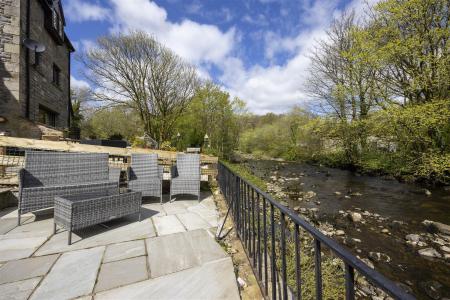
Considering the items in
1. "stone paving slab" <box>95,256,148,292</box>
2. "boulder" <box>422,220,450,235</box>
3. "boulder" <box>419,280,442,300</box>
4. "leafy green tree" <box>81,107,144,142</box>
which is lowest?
"boulder" <box>419,280,442,300</box>

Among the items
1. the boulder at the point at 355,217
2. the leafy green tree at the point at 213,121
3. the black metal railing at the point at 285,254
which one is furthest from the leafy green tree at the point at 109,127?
the black metal railing at the point at 285,254

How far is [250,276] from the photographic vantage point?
200cm

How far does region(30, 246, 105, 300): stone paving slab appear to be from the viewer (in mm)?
1662

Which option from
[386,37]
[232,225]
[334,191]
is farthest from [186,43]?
[232,225]

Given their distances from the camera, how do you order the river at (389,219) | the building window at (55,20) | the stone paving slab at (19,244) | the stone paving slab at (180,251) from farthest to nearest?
1. the building window at (55,20)
2. the river at (389,219)
3. the stone paving slab at (19,244)
4. the stone paving slab at (180,251)

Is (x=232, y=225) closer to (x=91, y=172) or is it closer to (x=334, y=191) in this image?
(x=91, y=172)

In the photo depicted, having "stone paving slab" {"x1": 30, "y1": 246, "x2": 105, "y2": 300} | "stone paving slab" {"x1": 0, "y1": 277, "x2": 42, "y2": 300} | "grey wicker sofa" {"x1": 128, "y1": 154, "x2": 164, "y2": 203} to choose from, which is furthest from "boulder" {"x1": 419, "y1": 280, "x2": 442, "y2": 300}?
"stone paving slab" {"x1": 0, "y1": 277, "x2": 42, "y2": 300}

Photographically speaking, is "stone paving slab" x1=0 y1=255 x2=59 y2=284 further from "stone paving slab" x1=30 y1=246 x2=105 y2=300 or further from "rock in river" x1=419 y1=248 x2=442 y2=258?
"rock in river" x1=419 y1=248 x2=442 y2=258

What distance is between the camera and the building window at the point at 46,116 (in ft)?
25.4

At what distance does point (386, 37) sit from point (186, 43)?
9317mm

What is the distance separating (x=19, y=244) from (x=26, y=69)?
21.7 feet

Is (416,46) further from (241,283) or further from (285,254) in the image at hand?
(241,283)

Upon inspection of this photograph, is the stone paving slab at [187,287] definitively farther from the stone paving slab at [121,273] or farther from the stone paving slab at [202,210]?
the stone paving slab at [202,210]

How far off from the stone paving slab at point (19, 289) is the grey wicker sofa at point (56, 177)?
138 cm
